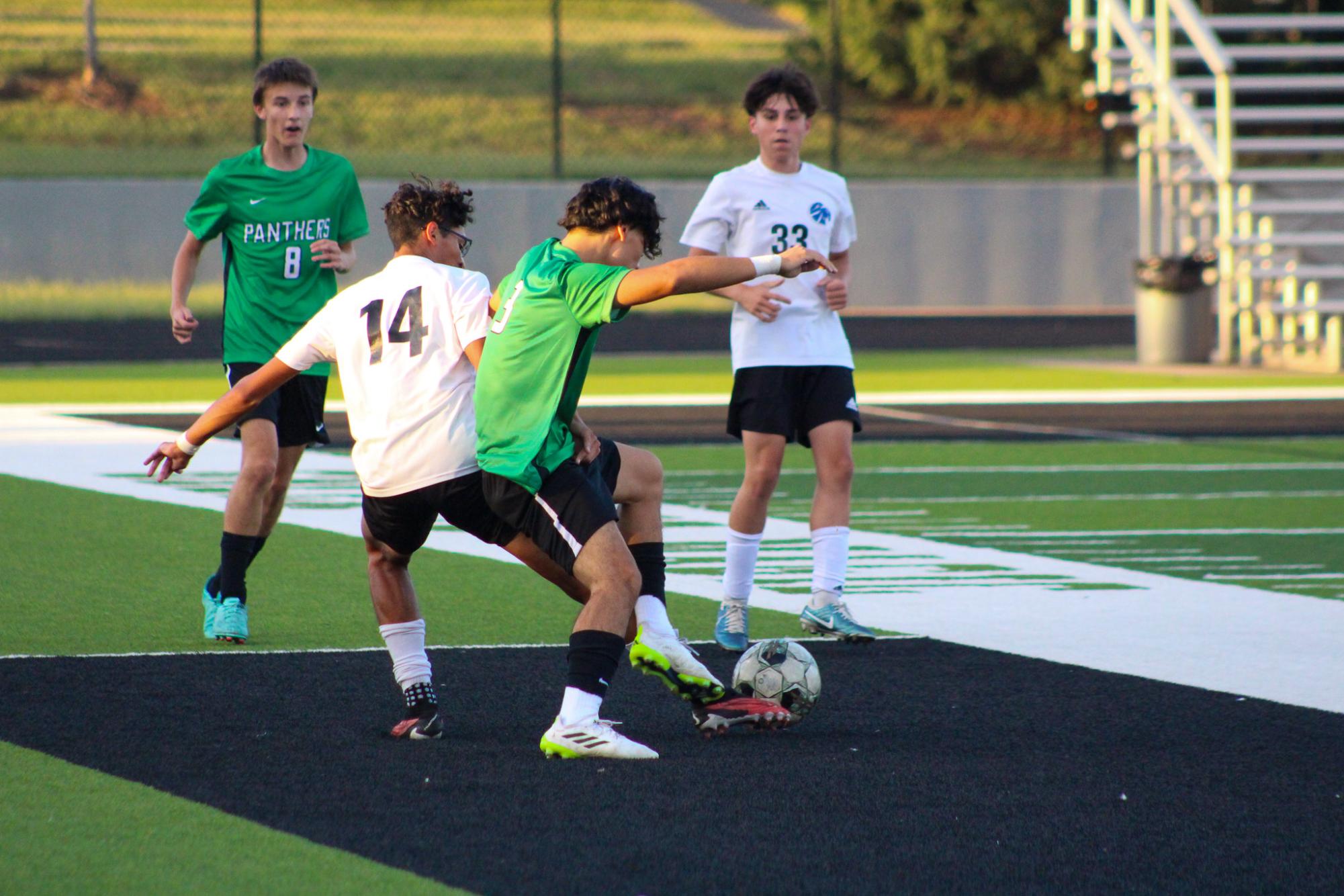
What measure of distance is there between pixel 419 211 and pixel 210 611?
2109mm

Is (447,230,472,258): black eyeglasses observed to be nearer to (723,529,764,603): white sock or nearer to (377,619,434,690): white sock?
(377,619,434,690): white sock

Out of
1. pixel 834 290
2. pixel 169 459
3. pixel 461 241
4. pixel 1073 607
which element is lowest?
pixel 1073 607

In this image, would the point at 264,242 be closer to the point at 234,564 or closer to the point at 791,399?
the point at 234,564

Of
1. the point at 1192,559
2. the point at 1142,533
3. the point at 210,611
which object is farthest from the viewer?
the point at 1142,533

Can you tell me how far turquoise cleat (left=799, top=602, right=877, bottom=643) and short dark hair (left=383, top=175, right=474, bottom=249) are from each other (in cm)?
226

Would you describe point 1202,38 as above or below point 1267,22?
below

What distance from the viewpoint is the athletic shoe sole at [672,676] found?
19.6ft

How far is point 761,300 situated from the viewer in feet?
24.3

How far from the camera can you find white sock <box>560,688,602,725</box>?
556 centimetres

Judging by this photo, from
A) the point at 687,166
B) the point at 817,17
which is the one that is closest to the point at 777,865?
the point at 687,166

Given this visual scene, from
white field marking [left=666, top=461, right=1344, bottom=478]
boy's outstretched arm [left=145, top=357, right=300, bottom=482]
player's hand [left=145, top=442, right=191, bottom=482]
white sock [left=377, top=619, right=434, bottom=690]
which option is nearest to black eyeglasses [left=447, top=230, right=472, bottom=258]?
boy's outstretched arm [left=145, top=357, right=300, bottom=482]

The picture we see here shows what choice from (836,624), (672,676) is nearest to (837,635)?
(836,624)

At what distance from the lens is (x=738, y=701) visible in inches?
238

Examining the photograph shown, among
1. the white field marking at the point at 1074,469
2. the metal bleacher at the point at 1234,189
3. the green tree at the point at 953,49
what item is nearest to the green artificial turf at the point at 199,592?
the white field marking at the point at 1074,469
